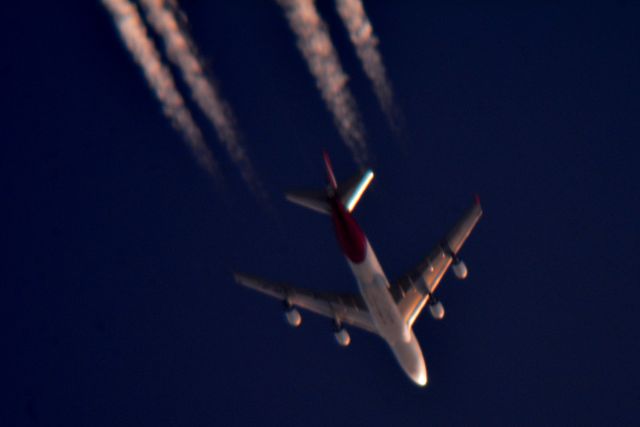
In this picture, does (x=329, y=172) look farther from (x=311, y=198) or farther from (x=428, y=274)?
(x=428, y=274)

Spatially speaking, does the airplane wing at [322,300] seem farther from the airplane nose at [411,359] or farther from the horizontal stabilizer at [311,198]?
the horizontal stabilizer at [311,198]

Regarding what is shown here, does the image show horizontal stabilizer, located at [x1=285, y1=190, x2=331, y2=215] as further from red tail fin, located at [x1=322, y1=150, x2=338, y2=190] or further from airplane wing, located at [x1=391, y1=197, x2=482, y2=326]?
airplane wing, located at [x1=391, y1=197, x2=482, y2=326]

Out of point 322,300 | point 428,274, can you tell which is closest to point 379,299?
point 322,300

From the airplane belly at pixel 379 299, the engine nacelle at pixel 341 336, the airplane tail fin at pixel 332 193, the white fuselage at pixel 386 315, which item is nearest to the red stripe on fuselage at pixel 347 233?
the airplane tail fin at pixel 332 193

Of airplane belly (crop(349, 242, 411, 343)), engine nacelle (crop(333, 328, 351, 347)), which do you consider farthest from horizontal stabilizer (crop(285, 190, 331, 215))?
engine nacelle (crop(333, 328, 351, 347))

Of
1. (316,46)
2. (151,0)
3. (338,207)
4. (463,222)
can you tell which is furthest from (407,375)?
(151,0)

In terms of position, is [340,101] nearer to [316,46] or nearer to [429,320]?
[316,46]
